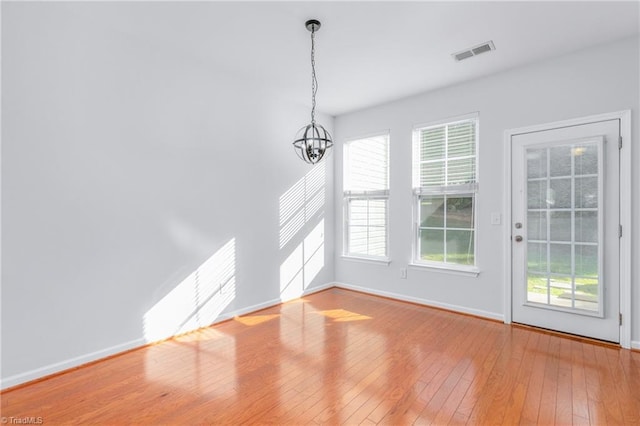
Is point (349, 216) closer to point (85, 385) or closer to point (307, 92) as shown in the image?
point (307, 92)

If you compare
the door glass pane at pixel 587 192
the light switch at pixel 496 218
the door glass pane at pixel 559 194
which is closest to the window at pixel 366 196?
the light switch at pixel 496 218

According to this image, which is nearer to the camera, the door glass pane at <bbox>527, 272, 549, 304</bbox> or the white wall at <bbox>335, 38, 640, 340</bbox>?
the white wall at <bbox>335, 38, 640, 340</bbox>

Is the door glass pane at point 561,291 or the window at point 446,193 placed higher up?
the window at point 446,193

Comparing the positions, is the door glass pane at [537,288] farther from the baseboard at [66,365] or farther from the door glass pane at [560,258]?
the baseboard at [66,365]

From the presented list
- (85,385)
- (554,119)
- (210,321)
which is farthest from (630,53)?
(85,385)

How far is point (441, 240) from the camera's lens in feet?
13.8

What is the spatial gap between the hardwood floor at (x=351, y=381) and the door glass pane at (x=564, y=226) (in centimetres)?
47

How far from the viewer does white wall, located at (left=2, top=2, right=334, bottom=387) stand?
94.4 inches

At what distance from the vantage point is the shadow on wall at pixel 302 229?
177 inches

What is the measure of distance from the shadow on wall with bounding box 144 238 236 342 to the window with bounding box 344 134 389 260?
2.09 m

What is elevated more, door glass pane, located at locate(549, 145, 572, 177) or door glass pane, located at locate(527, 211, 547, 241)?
door glass pane, located at locate(549, 145, 572, 177)

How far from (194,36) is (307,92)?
1.67 meters

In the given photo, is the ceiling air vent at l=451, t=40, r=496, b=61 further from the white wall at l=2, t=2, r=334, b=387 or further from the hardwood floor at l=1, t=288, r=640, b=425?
the hardwood floor at l=1, t=288, r=640, b=425

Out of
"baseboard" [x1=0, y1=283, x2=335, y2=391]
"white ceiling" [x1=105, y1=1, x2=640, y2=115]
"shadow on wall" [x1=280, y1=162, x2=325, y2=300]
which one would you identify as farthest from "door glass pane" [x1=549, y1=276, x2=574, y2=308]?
"baseboard" [x1=0, y1=283, x2=335, y2=391]
